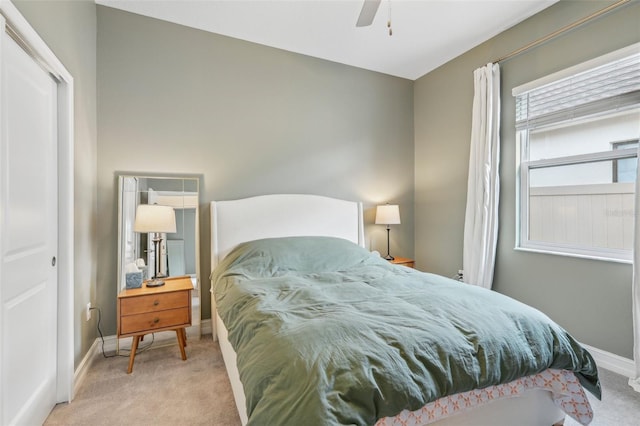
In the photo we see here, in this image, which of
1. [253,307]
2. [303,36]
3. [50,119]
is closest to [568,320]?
[253,307]

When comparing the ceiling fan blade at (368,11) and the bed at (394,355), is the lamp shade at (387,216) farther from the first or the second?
the ceiling fan blade at (368,11)

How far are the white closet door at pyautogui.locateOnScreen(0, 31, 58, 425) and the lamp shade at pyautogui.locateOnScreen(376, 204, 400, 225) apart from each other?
9.40 ft

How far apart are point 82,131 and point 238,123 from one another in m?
1.29

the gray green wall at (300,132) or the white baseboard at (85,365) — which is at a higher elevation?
the gray green wall at (300,132)

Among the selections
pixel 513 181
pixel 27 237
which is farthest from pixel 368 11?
pixel 27 237

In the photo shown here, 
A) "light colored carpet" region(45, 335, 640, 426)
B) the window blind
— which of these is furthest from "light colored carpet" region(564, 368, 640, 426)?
the window blind

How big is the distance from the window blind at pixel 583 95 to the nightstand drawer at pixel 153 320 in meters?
3.41

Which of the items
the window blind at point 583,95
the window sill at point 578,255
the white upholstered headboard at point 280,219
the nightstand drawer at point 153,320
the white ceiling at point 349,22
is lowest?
the nightstand drawer at point 153,320

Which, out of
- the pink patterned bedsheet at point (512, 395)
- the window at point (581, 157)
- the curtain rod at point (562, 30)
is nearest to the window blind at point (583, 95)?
the window at point (581, 157)

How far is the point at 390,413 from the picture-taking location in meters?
1.05

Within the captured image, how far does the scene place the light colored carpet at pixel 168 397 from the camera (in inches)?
68.8

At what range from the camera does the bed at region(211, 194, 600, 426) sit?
3.41 feet

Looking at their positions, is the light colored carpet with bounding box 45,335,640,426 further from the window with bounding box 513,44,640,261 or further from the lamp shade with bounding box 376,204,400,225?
the lamp shade with bounding box 376,204,400,225

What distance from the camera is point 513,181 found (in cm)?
294
